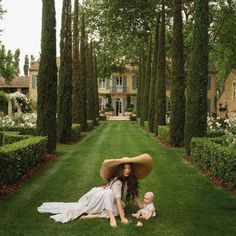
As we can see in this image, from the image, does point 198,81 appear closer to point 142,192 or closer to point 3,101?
point 142,192

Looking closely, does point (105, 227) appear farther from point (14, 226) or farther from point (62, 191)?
point (62, 191)

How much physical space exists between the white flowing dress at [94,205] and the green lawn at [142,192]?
180 mm

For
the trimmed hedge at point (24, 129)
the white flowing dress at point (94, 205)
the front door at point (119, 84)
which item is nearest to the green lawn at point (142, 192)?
the white flowing dress at point (94, 205)

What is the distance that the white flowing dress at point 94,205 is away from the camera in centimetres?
718

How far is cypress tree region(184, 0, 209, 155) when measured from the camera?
1456 cm

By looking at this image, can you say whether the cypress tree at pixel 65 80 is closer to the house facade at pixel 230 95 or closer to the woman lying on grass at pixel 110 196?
the woman lying on grass at pixel 110 196

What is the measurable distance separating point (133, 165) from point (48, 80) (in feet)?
28.2

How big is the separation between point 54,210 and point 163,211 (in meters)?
1.81

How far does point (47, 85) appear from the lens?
15602 mm

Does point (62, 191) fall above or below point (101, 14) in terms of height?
below

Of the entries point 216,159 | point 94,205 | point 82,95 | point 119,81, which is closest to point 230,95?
point 119,81

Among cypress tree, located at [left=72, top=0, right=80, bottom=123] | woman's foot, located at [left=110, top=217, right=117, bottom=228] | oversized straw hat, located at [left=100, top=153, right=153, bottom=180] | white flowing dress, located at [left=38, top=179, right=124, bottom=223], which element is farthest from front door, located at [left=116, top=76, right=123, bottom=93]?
woman's foot, located at [left=110, top=217, right=117, bottom=228]

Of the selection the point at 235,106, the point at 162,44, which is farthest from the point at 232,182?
the point at 235,106

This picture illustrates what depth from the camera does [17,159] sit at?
1002 cm
